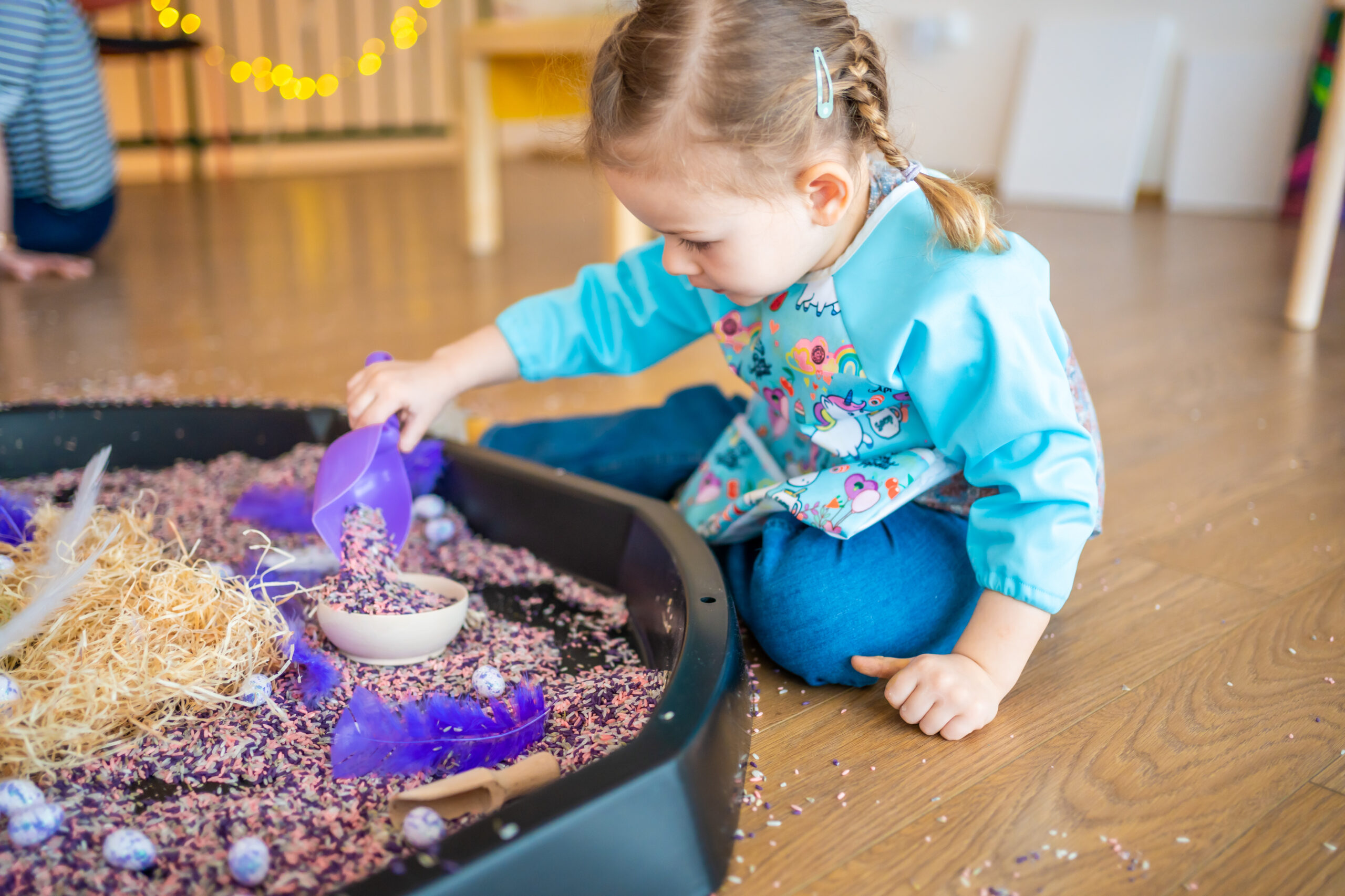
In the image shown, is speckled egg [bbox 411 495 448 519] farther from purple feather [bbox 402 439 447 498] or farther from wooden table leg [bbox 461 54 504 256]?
wooden table leg [bbox 461 54 504 256]

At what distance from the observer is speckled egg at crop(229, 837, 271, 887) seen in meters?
0.52

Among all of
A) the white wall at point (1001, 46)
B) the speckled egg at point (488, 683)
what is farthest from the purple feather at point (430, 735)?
the white wall at point (1001, 46)

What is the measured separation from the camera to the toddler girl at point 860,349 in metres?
0.68

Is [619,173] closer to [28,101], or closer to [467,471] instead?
[467,471]

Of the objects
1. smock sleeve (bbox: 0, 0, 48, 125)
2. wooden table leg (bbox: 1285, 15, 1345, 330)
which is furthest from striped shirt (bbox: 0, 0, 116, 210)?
wooden table leg (bbox: 1285, 15, 1345, 330)

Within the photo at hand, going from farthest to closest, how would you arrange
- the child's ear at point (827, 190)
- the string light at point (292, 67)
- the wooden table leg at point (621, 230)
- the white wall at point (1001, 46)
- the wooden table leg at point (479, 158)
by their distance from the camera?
1. the string light at point (292, 67)
2. the white wall at point (1001, 46)
3. the wooden table leg at point (479, 158)
4. the wooden table leg at point (621, 230)
5. the child's ear at point (827, 190)

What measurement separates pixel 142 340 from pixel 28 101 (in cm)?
82

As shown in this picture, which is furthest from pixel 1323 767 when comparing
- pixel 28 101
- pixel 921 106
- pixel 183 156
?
pixel 183 156

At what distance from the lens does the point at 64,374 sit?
1464 millimetres

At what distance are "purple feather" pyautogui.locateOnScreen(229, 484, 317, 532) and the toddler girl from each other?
0.43ft

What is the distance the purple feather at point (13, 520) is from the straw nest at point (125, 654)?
0.32 feet

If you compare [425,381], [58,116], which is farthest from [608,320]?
[58,116]

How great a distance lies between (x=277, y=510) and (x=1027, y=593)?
2.04 ft

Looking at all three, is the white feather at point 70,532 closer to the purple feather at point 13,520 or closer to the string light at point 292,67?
the purple feather at point 13,520
